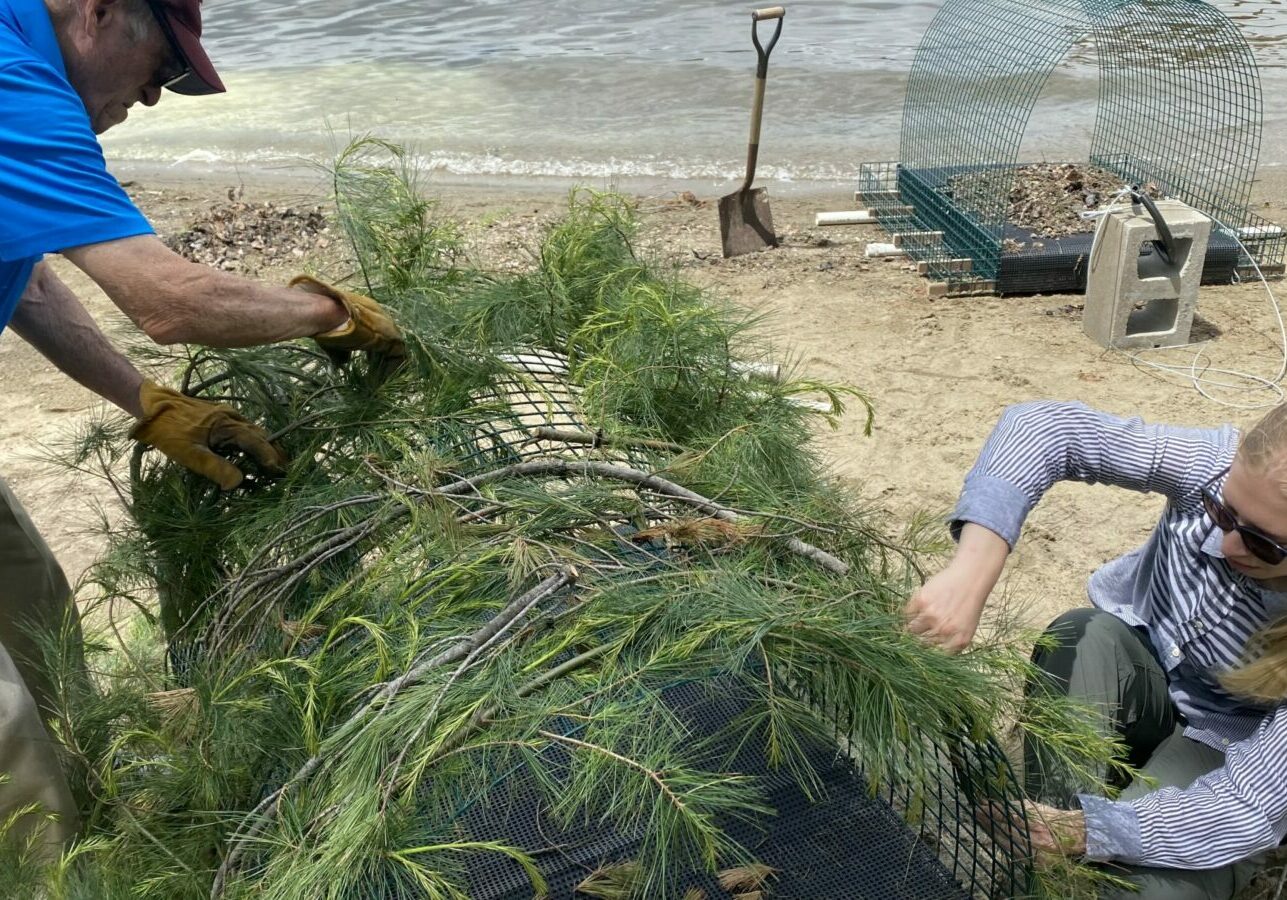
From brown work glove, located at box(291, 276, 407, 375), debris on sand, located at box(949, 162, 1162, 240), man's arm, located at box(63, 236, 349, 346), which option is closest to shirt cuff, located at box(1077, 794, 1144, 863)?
brown work glove, located at box(291, 276, 407, 375)

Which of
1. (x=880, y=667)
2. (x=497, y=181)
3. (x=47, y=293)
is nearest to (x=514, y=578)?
(x=880, y=667)

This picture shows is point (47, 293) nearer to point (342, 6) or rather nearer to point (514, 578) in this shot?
point (514, 578)

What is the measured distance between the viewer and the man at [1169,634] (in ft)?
6.03

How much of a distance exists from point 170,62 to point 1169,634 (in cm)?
230

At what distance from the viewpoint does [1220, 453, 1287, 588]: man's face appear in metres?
1.80

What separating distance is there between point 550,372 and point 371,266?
47 centimetres

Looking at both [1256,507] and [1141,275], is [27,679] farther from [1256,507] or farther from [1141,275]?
[1141,275]

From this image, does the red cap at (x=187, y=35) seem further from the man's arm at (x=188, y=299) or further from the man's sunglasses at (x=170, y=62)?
the man's arm at (x=188, y=299)

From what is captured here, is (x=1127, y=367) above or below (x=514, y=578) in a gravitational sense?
below

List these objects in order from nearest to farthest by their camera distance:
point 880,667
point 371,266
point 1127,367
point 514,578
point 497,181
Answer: point 880,667 < point 514,578 < point 371,266 < point 1127,367 < point 497,181

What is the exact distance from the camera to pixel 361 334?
210 centimetres

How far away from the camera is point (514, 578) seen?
1.63 m

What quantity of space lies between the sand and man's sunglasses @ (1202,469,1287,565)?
1149mm

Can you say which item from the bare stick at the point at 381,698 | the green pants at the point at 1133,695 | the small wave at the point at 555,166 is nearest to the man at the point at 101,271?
the bare stick at the point at 381,698
